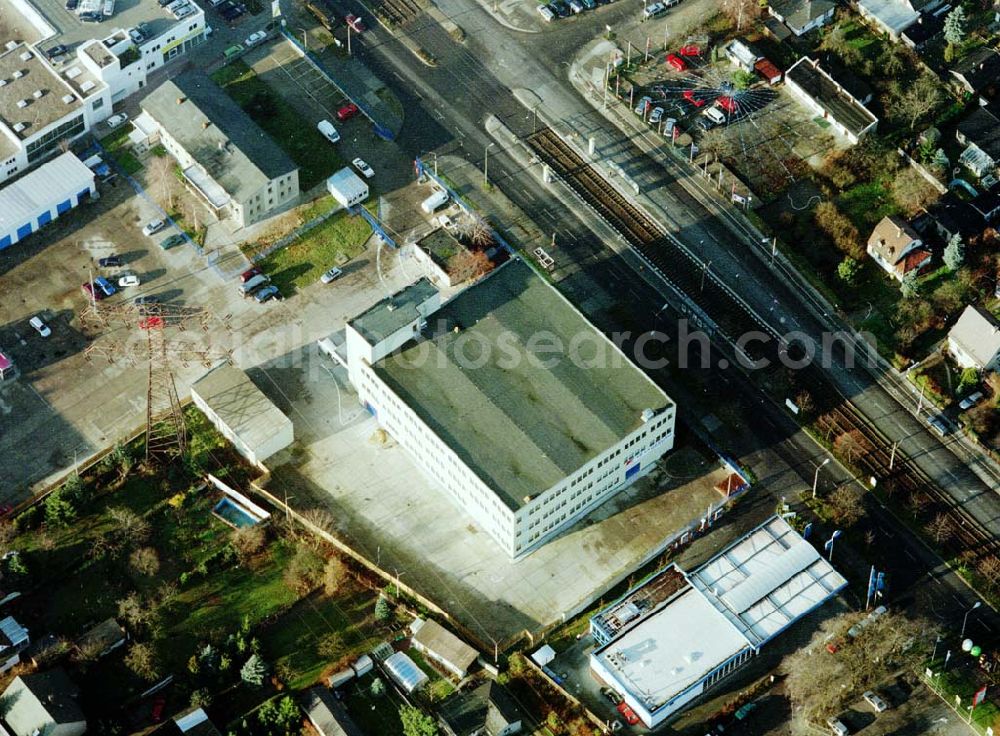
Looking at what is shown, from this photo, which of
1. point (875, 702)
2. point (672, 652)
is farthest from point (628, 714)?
point (875, 702)

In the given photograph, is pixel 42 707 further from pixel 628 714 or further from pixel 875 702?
pixel 875 702

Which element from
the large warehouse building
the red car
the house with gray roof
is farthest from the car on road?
the house with gray roof

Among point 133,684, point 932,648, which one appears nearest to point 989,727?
point 932,648

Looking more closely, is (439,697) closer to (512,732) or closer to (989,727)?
(512,732)

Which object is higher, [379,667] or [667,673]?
[667,673]

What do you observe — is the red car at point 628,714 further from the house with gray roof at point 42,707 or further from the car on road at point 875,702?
the house with gray roof at point 42,707

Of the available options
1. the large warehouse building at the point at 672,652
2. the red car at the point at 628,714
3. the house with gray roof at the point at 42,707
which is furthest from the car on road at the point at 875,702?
the house with gray roof at the point at 42,707

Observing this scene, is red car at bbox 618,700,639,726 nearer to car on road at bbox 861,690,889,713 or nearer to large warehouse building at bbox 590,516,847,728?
large warehouse building at bbox 590,516,847,728
